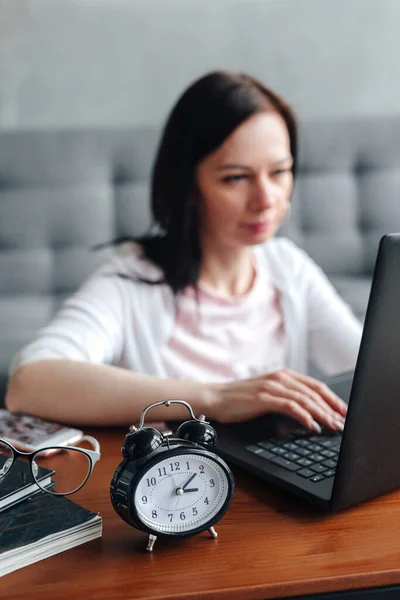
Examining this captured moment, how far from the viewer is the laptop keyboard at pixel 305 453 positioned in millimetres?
746

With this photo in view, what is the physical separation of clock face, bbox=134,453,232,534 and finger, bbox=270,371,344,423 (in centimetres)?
→ 28

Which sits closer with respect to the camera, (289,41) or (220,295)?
(220,295)

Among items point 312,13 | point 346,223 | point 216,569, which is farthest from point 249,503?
point 312,13

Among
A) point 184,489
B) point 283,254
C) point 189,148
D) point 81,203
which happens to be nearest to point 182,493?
point 184,489

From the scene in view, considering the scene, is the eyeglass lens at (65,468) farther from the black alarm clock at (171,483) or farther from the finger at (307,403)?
the finger at (307,403)

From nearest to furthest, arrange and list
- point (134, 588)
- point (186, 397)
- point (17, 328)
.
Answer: point (134, 588) < point (186, 397) < point (17, 328)

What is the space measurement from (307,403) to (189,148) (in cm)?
73

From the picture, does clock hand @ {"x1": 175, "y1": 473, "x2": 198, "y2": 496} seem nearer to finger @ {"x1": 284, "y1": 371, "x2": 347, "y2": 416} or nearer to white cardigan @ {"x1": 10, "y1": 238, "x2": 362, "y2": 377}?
finger @ {"x1": 284, "y1": 371, "x2": 347, "y2": 416}

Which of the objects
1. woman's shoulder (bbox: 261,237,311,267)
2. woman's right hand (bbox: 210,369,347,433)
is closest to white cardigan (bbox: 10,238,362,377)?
woman's shoulder (bbox: 261,237,311,267)

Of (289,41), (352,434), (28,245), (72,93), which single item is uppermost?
(289,41)

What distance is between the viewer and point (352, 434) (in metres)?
0.63

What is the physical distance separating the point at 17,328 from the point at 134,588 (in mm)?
1436

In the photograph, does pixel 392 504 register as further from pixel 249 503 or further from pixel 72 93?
pixel 72 93

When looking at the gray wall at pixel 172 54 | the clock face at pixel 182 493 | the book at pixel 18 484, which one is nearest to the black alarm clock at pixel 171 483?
the clock face at pixel 182 493
